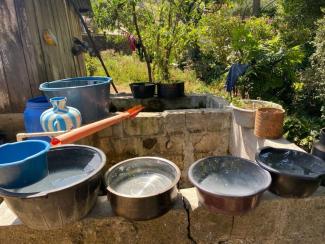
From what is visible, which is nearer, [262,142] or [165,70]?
[262,142]

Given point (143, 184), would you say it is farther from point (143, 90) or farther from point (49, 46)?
point (49, 46)

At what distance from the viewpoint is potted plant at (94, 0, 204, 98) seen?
4445 mm

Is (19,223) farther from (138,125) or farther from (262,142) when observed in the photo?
(262,142)

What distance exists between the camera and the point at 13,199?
122cm

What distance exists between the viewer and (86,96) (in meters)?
2.61

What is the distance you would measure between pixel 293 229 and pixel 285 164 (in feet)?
1.35

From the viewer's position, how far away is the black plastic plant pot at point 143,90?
3828mm

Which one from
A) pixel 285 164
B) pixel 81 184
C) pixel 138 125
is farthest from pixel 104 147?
pixel 285 164

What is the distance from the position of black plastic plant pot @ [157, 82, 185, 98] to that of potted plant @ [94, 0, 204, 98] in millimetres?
Answer: 492

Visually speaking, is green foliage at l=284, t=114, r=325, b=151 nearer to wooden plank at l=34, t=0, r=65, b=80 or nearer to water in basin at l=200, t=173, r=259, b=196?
water in basin at l=200, t=173, r=259, b=196

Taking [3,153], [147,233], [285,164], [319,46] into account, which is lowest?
[147,233]

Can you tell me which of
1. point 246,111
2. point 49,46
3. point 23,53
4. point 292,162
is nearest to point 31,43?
point 23,53

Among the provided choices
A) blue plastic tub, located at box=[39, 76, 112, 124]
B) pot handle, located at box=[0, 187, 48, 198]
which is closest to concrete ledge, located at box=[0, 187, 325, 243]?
pot handle, located at box=[0, 187, 48, 198]

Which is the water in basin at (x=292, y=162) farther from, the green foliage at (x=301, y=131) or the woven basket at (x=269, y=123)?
the green foliage at (x=301, y=131)
